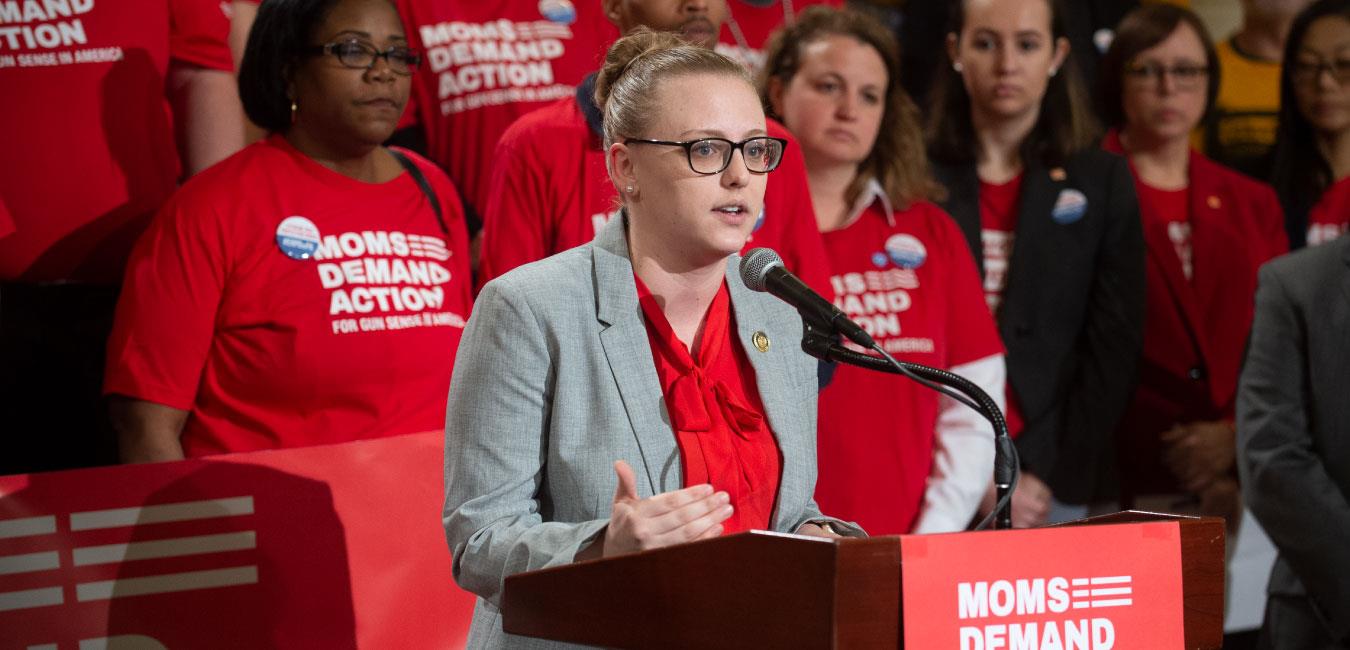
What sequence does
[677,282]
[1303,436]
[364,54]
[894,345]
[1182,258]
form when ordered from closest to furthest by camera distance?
[677,282] → [364,54] → [1303,436] → [894,345] → [1182,258]

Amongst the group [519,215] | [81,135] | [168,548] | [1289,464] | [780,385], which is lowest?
[1289,464]

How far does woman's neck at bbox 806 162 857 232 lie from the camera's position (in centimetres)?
403

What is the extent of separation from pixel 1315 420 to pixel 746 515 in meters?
1.98

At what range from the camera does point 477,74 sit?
3.93 metres

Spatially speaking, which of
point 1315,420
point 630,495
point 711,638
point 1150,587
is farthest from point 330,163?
point 1315,420

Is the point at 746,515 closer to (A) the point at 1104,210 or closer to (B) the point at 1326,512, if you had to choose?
(B) the point at 1326,512

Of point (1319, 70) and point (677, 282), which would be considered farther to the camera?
point (1319, 70)

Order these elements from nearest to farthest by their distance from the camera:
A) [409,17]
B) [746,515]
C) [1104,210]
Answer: [746,515], [409,17], [1104,210]

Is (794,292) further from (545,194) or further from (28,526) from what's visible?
(28,526)

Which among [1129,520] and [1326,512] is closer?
[1129,520]

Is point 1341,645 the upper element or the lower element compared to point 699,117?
lower

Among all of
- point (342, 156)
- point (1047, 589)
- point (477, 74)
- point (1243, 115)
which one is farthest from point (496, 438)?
point (1243, 115)

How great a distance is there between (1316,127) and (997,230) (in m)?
1.47

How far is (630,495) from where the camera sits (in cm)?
191
